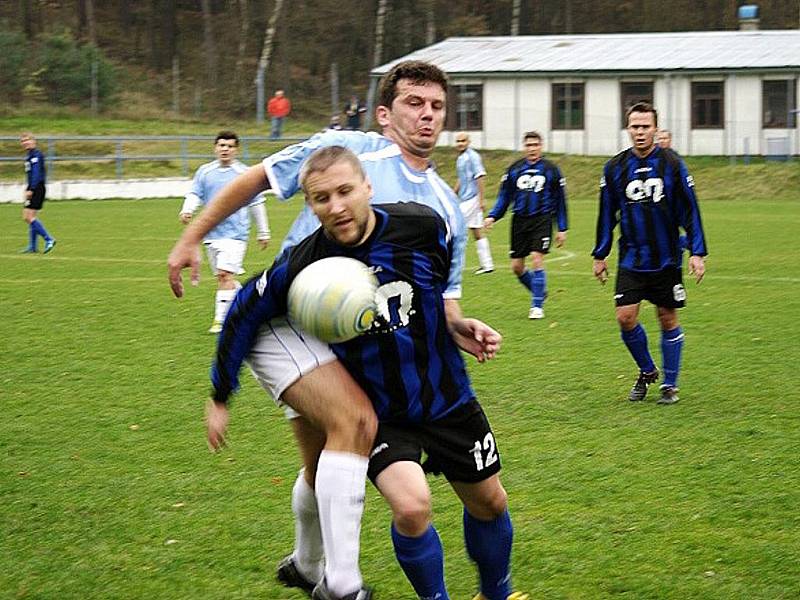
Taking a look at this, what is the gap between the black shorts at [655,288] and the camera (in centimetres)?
919

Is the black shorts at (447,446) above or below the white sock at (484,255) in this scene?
above

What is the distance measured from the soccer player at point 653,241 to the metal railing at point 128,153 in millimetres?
28226

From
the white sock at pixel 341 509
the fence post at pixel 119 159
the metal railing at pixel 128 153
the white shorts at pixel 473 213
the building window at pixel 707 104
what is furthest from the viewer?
the building window at pixel 707 104

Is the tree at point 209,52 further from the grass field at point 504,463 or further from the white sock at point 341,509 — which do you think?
the white sock at point 341,509

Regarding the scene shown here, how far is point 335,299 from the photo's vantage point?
14.0 ft

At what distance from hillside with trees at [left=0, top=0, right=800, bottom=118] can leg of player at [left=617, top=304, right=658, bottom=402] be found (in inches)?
1726

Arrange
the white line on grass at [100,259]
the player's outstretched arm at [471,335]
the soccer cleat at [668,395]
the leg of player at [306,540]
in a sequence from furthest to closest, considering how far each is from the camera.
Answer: the white line on grass at [100,259] < the soccer cleat at [668,395] < the leg of player at [306,540] < the player's outstretched arm at [471,335]

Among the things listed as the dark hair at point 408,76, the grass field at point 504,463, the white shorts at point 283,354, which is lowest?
the grass field at point 504,463

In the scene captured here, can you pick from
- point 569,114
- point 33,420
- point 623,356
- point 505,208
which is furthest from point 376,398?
point 569,114

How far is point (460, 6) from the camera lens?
6462 cm

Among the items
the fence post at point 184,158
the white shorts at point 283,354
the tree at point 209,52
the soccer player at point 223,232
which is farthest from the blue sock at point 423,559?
the tree at point 209,52

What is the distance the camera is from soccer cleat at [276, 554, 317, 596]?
17.3 feet

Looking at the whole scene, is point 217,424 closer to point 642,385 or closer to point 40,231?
point 642,385

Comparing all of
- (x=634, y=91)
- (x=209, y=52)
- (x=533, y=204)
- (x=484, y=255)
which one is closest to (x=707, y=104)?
(x=634, y=91)
